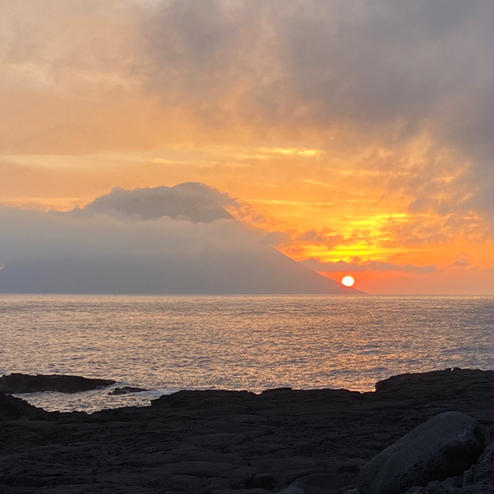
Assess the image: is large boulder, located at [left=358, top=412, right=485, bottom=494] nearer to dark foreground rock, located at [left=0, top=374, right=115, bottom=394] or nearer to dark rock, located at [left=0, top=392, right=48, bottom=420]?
dark rock, located at [left=0, top=392, right=48, bottom=420]

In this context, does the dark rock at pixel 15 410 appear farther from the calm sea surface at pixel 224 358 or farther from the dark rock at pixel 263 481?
the dark rock at pixel 263 481

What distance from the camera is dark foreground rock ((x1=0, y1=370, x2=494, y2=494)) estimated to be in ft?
47.5

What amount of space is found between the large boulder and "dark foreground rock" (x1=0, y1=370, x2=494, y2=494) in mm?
263

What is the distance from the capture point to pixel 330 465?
1552 cm

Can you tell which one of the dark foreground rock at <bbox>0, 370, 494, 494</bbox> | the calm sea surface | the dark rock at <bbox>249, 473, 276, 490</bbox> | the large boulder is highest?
the large boulder

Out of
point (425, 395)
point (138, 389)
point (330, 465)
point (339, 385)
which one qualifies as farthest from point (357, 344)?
point (330, 465)

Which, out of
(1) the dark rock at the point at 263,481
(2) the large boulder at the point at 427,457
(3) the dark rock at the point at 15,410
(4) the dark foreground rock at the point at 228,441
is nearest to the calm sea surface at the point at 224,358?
(3) the dark rock at the point at 15,410

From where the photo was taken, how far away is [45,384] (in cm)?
4209

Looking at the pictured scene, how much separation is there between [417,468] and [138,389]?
102 feet

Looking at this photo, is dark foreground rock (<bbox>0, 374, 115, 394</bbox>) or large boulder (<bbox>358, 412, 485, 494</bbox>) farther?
dark foreground rock (<bbox>0, 374, 115, 394</bbox>)

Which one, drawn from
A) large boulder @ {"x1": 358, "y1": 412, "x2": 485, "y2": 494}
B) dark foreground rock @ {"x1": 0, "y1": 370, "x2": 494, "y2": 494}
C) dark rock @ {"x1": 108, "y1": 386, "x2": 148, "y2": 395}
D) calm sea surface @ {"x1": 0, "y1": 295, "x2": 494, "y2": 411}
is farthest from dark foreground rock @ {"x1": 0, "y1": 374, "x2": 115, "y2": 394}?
large boulder @ {"x1": 358, "y1": 412, "x2": 485, "y2": 494}

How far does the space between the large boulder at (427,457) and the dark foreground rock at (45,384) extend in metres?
31.6

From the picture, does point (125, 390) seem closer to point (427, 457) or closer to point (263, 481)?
point (263, 481)

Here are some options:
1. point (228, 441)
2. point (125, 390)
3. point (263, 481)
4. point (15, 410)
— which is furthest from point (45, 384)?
point (263, 481)
